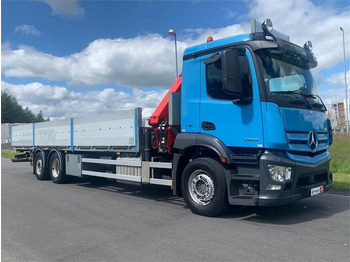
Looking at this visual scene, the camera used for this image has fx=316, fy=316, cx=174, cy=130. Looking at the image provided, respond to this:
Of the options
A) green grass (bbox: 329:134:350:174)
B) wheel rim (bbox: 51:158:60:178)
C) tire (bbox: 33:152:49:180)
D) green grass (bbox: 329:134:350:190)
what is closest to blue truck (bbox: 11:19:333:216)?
green grass (bbox: 329:134:350:190)

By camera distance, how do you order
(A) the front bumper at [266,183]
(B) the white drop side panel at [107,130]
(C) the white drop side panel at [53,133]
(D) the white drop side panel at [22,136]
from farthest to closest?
(D) the white drop side panel at [22,136], (C) the white drop side panel at [53,133], (B) the white drop side panel at [107,130], (A) the front bumper at [266,183]

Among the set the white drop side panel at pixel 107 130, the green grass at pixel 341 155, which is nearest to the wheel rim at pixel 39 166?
the white drop side panel at pixel 107 130

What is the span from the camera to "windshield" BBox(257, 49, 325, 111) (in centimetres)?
517

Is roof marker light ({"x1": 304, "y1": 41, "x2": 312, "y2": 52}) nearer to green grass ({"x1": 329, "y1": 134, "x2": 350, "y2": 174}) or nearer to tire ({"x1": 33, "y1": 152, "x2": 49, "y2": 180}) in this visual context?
green grass ({"x1": 329, "y1": 134, "x2": 350, "y2": 174})

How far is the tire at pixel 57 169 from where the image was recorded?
34.0ft

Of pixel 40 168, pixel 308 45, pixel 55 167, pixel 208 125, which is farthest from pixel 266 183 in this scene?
pixel 40 168

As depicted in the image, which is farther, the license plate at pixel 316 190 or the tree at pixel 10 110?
the tree at pixel 10 110

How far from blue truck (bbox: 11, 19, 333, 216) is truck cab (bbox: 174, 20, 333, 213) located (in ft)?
0.05

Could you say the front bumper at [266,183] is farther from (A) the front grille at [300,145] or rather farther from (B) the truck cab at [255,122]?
(A) the front grille at [300,145]

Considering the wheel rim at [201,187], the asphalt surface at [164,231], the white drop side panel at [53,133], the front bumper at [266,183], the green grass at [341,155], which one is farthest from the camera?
the green grass at [341,155]

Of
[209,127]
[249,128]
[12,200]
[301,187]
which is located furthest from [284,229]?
[12,200]

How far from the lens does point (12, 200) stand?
788cm

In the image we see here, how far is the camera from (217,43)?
18.8 feet

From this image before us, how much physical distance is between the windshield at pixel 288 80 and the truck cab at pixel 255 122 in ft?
0.05
